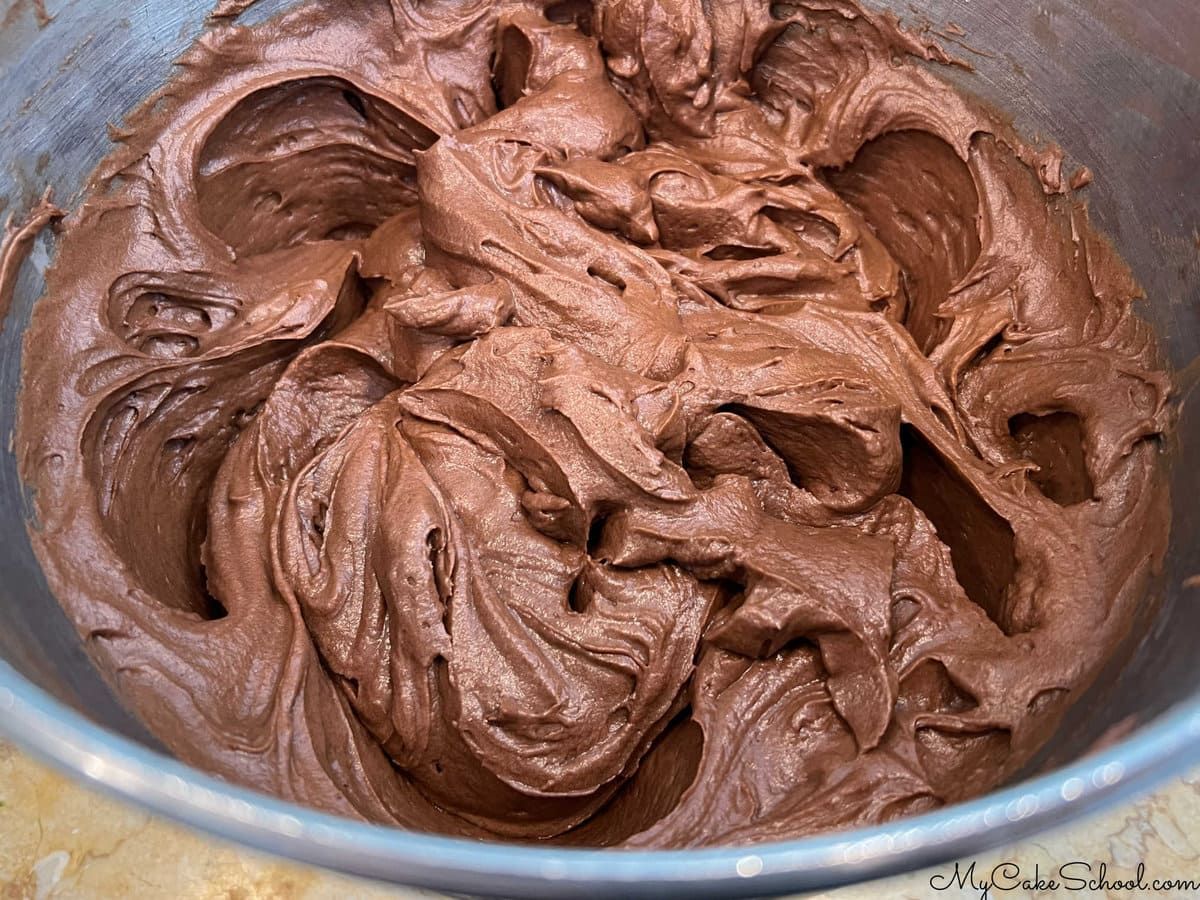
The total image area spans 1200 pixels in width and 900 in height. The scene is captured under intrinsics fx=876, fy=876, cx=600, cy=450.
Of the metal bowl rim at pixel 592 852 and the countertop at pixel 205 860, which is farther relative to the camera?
the countertop at pixel 205 860

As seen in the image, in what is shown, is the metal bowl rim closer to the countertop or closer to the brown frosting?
the brown frosting

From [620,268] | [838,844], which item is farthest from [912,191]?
[838,844]

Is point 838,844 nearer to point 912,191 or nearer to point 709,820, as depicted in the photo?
point 709,820

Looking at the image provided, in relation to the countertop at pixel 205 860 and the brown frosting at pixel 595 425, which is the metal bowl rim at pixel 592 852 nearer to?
the brown frosting at pixel 595 425

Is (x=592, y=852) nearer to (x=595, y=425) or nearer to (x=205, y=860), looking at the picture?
(x=595, y=425)

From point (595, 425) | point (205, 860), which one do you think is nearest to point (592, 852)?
point (595, 425)

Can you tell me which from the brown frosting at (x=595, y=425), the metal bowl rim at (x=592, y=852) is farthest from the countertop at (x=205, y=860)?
the metal bowl rim at (x=592, y=852)

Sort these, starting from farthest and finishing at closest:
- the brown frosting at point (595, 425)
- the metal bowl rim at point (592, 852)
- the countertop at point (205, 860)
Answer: the countertop at point (205, 860), the brown frosting at point (595, 425), the metal bowl rim at point (592, 852)
